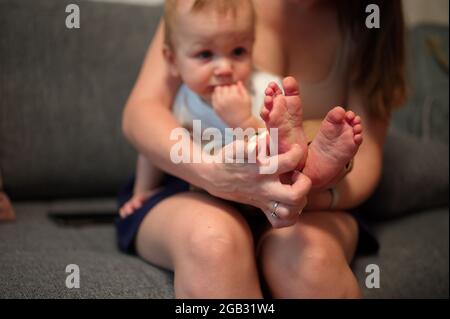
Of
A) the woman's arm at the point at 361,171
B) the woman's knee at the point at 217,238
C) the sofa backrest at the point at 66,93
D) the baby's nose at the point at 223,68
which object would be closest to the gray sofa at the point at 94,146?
the sofa backrest at the point at 66,93

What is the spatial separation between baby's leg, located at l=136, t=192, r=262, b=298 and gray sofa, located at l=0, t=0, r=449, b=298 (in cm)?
17

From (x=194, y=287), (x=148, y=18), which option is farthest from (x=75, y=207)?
(x=194, y=287)

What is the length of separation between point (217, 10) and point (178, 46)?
4.0 inches

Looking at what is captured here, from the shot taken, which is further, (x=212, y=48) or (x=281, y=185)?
(x=212, y=48)

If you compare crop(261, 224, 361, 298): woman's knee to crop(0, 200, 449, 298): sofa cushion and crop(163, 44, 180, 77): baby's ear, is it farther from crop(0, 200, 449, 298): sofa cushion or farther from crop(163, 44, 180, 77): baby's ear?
crop(163, 44, 180, 77): baby's ear

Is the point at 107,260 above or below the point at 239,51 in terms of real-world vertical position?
below

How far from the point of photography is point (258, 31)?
0.75 meters

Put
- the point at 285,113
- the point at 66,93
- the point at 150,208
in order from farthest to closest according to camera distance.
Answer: the point at 66,93 → the point at 150,208 → the point at 285,113

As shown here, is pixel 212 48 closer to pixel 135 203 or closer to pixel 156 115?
pixel 156 115

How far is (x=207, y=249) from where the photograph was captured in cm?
62

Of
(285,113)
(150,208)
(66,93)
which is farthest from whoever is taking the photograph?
(66,93)

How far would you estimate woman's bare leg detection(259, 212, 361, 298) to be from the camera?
0.66m

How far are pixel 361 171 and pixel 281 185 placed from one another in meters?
0.28

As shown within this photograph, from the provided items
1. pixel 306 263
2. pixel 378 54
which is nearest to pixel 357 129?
pixel 306 263
